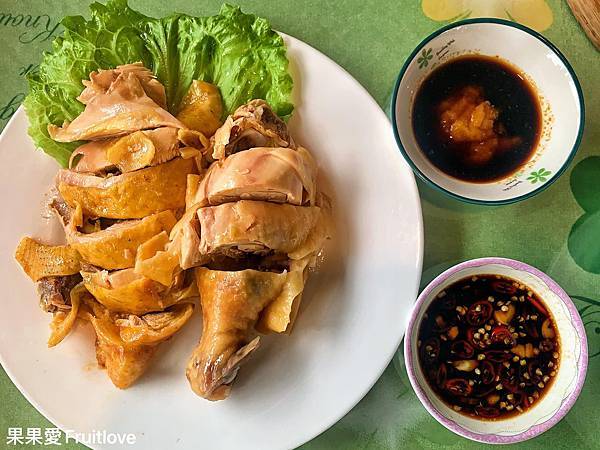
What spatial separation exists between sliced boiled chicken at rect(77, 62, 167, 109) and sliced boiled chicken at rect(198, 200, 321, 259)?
48cm

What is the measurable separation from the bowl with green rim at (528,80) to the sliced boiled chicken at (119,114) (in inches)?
29.2

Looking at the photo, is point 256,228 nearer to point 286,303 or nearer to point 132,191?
point 286,303

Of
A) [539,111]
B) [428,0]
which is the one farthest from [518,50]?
[428,0]

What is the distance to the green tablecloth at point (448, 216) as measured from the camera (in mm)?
2160

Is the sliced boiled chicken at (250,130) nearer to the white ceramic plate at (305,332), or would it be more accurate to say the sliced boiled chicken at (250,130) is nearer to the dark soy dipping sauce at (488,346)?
the white ceramic plate at (305,332)

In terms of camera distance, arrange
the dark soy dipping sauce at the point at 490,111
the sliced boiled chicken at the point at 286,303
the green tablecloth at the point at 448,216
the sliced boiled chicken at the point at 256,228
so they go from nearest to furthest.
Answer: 1. the sliced boiled chicken at the point at 256,228
2. the sliced boiled chicken at the point at 286,303
3. the dark soy dipping sauce at the point at 490,111
4. the green tablecloth at the point at 448,216

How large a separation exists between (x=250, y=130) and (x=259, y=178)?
195mm

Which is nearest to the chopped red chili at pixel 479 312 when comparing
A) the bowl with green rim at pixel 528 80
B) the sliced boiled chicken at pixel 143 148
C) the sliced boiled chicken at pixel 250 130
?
the bowl with green rim at pixel 528 80

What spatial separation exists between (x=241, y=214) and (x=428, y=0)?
108cm

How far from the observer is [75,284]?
2.12 m

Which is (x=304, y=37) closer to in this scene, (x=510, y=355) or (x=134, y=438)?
(x=510, y=355)

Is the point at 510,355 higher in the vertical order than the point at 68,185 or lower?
lower

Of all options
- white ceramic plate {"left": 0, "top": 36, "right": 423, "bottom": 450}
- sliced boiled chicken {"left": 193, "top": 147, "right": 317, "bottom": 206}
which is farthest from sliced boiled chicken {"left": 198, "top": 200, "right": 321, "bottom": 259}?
white ceramic plate {"left": 0, "top": 36, "right": 423, "bottom": 450}

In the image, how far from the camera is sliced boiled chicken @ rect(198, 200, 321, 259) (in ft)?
6.05
